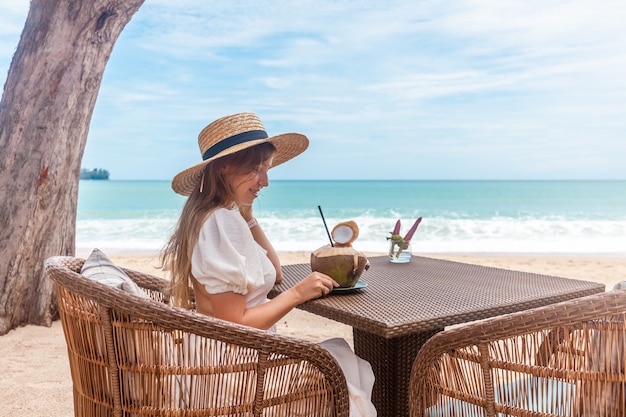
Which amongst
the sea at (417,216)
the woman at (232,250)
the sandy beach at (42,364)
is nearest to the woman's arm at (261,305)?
the woman at (232,250)

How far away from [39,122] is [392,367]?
2.91m

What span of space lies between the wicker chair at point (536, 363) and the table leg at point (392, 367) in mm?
611

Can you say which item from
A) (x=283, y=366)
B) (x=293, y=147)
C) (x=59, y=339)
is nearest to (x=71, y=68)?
(x=59, y=339)

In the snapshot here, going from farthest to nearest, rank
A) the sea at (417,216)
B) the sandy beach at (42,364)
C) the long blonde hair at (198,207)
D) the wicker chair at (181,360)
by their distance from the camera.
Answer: the sea at (417,216), the sandy beach at (42,364), the long blonde hair at (198,207), the wicker chair at (181,360)

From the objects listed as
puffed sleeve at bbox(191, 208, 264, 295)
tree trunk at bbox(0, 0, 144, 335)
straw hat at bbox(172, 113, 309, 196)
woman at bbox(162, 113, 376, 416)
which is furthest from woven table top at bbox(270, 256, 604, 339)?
tree trunk at bbox(0, 0, 144, 335)

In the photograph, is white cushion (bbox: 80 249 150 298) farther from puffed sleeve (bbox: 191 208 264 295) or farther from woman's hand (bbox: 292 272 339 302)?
woman's hand (bbox: 292 272 339 302)

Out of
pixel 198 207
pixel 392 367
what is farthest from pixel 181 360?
pixel 392 367

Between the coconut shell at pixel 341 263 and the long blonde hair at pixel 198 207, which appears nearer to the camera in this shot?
the long blonde hair at pixel 198 207

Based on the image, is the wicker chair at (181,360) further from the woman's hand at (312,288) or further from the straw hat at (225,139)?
the straw hat at (225,139)

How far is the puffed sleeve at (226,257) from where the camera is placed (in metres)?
1.60

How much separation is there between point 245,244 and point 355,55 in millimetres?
34719

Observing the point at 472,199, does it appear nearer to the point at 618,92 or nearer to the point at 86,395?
the point at 618,92

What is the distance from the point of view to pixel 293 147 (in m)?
2.28

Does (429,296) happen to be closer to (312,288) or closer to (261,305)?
(312,288)
